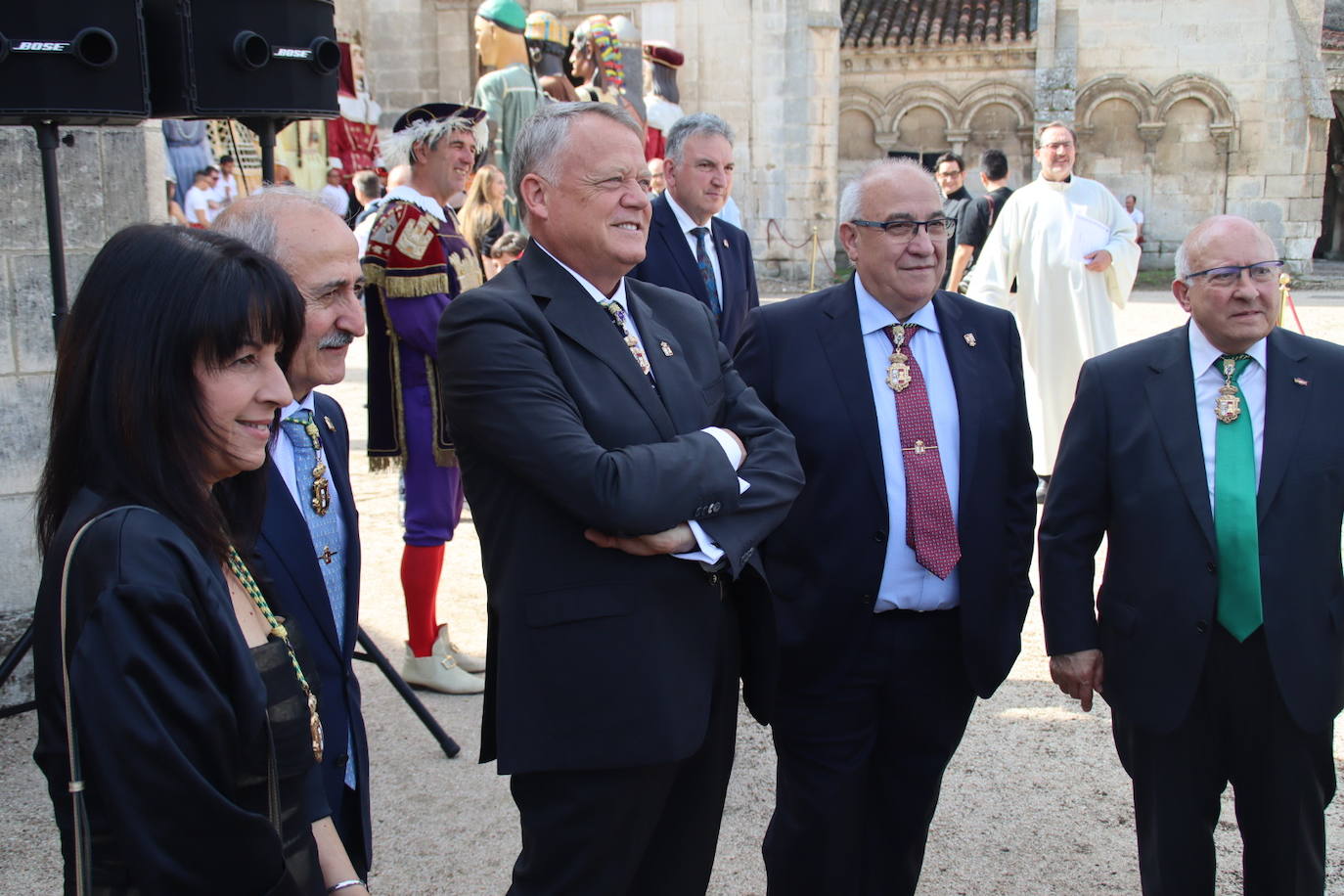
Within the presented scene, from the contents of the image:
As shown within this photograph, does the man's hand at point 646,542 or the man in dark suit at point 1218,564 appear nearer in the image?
the man's hand at point 646,542

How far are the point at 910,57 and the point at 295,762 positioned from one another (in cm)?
2608

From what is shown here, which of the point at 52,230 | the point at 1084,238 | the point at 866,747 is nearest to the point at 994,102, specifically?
the point at 1084,238

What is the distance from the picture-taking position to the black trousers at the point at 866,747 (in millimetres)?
2865

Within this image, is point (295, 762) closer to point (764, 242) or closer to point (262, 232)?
point (262, 232)

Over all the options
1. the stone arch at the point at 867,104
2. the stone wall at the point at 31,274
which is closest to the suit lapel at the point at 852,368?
the stone wall at the point at 31,274

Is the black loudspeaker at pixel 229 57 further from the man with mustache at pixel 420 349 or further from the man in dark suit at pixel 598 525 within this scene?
the man in dark suit at pixel 598 525

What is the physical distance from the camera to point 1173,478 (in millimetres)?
2768

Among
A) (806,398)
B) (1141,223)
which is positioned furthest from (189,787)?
(1141,223)

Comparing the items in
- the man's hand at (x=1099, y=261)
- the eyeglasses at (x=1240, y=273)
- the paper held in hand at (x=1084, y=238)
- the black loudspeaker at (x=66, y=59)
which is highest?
the black loudspeaker at (x=66, y=59)

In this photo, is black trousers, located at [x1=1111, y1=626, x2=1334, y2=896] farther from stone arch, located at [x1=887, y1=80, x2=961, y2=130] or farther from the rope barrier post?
stone arch, located at [x1=887, y1=80, x2=961, y2=130]

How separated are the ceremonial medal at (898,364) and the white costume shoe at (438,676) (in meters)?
2.45

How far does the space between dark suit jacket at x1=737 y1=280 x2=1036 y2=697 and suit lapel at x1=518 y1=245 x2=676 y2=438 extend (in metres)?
0.62

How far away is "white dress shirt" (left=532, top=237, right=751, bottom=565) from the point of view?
7.56ft

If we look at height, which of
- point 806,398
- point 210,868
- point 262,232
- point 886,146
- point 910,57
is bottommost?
point 210,868
